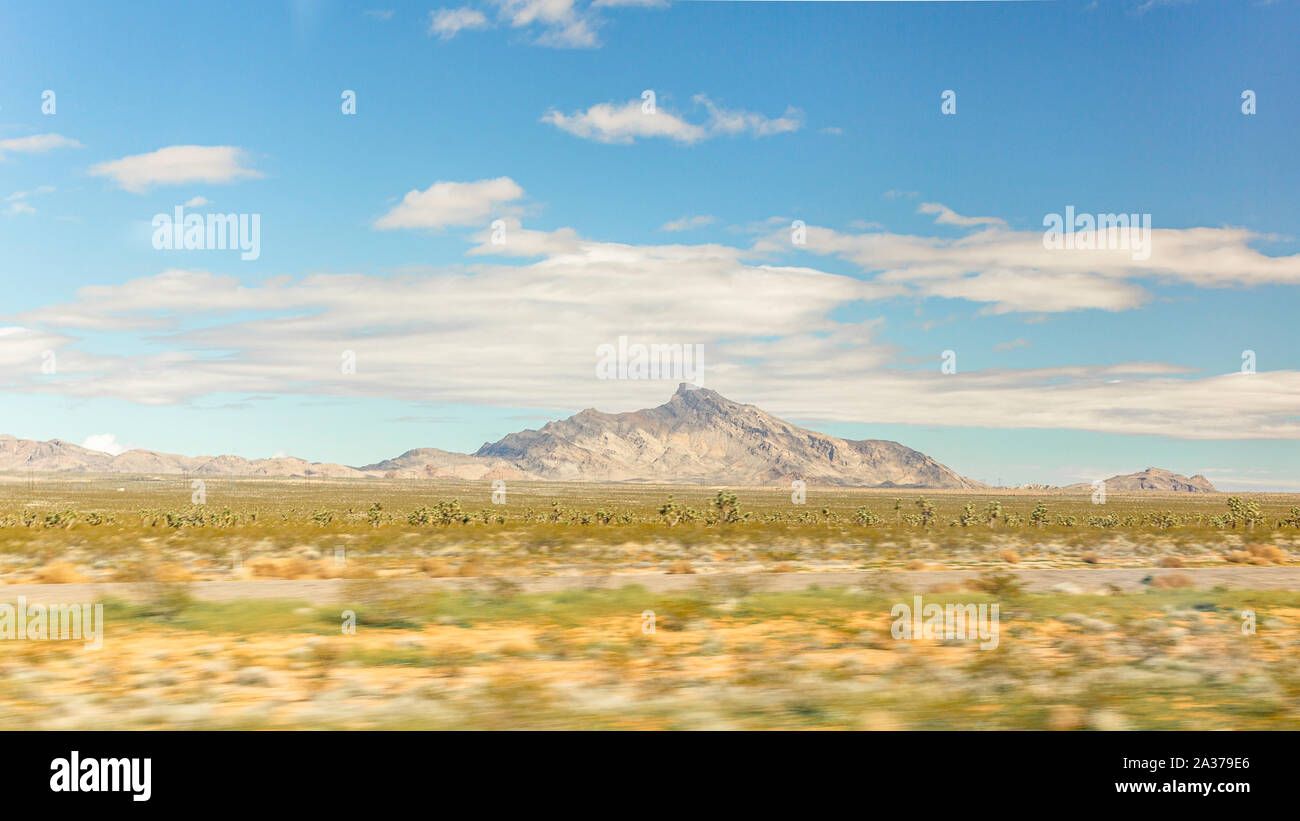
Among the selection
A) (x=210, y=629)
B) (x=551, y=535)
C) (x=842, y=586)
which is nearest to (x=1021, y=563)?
(x=842, y=586)

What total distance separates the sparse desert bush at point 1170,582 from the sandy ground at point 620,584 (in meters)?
0.26

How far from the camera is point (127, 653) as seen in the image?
1307cm

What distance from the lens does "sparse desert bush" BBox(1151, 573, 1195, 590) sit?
23797mm

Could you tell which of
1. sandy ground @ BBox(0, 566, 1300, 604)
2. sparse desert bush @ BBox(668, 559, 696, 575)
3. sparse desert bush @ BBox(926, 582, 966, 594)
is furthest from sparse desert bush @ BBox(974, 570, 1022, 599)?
sparse desert bush @ BBox(668, 559, 696, 575)

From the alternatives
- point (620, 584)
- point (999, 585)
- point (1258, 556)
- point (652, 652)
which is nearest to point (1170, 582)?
point (999, 585)

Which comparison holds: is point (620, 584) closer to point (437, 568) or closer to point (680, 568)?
point (680, 568)

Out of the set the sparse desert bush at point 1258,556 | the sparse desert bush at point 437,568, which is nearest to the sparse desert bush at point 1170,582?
the sparse desert bush at point 1258,556

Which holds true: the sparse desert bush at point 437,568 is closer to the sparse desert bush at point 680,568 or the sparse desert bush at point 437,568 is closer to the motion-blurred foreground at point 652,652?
the motion-blurred foreground at point 652,652

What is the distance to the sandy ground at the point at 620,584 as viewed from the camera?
1961 cm

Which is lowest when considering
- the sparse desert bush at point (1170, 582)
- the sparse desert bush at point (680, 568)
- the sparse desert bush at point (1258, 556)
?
the sparse desert bush at point (1258, 556)

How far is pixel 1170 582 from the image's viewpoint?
24.5 m

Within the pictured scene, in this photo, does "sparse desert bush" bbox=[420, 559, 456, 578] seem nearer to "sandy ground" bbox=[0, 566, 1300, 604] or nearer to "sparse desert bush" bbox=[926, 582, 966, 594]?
"sandy ground" bbox=[0, 566, 1300, 604]
